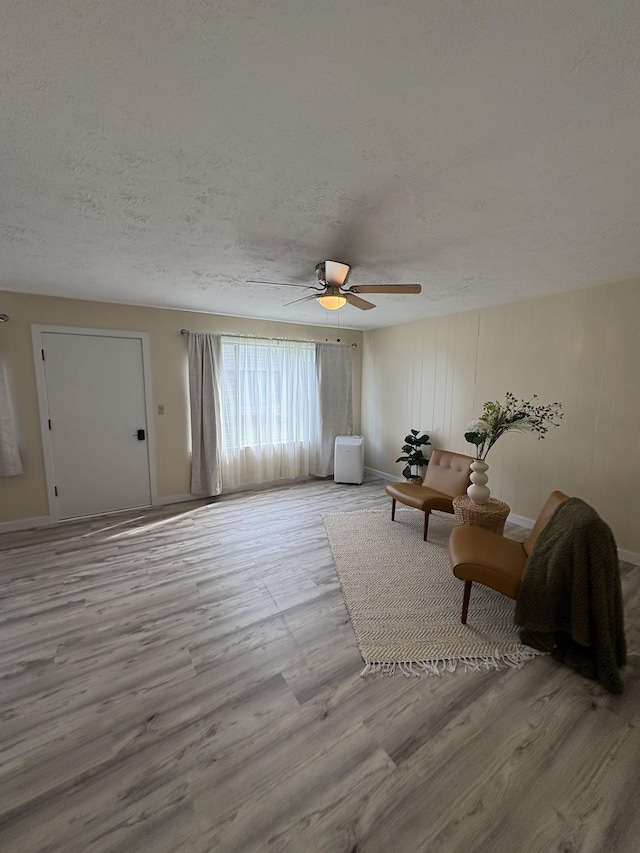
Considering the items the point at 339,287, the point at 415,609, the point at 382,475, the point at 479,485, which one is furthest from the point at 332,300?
the point at 382,475

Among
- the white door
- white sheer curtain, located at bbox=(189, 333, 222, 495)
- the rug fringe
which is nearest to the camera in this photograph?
the rug fringe

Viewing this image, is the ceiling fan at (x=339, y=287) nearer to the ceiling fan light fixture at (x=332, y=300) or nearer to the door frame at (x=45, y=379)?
the ceiling fan light fixture at (x=332, y=300)

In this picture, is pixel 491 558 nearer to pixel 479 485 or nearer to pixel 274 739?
Answer: pixel 479 485

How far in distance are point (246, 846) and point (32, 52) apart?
2519 millimetres

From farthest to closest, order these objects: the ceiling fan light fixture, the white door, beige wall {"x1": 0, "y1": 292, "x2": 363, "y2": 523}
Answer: the white door
beige wall {"x1": 0, "y1": 292, "x2": 363, "y2": 523}
the ceiling fan light fixture

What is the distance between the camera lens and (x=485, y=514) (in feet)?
8.90

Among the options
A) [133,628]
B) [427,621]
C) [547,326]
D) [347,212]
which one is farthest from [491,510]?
[133,628]

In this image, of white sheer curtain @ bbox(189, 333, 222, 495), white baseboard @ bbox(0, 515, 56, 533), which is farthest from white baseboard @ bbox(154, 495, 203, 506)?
white baseboard @ bbox(0, 515, 56, 533)

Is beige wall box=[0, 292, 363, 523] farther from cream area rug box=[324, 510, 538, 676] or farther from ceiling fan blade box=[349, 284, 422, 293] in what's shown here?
ceiling fan blade box=[349, 284, 422, 293]

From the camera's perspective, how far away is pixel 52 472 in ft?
11.7

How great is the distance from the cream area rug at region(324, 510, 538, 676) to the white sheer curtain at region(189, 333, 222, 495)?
1891 mm

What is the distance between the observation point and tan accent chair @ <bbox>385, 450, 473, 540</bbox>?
3.22 metres

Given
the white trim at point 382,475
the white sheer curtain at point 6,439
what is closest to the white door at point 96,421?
the white sheer curtain at point 6,439

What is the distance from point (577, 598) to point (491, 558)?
455 millimetres
